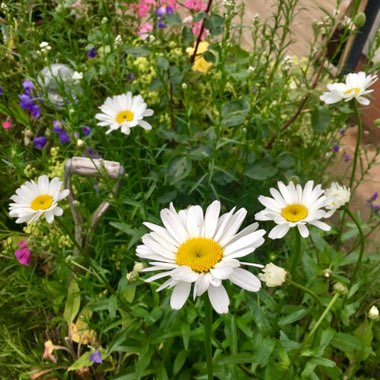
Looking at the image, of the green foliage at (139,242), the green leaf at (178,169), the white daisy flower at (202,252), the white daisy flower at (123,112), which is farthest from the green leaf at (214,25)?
the white daisy flower at (202,252)

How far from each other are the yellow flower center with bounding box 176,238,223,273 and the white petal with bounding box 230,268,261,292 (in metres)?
0.04

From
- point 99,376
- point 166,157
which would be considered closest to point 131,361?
point 99,376

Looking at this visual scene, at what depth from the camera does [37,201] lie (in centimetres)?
125

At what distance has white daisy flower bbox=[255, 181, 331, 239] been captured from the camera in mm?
1025

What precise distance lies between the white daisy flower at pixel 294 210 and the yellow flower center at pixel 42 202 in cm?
55

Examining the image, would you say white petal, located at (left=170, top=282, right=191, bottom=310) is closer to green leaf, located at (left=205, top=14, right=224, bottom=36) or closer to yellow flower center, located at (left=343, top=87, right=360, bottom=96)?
yellow flower center, located at (left=343, top=87, right=360, bottom=96)

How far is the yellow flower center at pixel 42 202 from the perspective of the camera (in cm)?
123

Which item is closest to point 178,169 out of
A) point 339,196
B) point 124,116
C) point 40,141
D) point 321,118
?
point 124,116

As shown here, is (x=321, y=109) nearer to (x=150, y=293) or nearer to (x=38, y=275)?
(x=150, y=293)

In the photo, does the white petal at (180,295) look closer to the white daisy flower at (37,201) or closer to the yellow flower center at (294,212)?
the yellow flower center at (294,212)

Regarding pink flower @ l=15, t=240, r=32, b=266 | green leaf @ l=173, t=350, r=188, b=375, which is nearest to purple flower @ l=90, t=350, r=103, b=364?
green leaf @ l=173, t=350, r=188, b=375

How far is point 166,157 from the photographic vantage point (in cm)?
188

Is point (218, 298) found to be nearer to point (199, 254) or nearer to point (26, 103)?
point (199, 254)

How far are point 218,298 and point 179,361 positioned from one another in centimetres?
73
